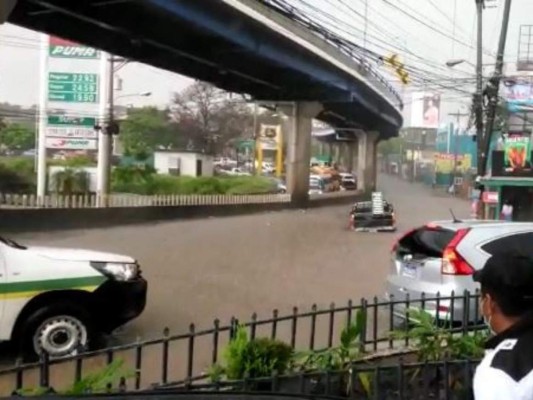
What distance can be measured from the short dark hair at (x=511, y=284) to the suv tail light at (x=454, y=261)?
6.24 meters

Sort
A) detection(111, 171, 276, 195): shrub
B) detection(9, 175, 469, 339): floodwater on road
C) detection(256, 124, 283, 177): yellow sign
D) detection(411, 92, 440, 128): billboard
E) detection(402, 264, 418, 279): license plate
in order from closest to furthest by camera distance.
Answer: detection(402, 264, 418, 279): license plate, detection(9, 175, 469, 339): floodwater on road, detection(111, 171, 276, 195): shrub, detection(256, 124, 283, 177): yellow sign, detection(411, 92, 440, 128): billboard

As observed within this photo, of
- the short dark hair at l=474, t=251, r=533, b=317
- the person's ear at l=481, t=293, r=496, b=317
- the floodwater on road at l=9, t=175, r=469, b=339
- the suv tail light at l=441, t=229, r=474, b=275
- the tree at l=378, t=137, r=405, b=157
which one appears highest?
the tree at l=378, t=137, r=405, b=157

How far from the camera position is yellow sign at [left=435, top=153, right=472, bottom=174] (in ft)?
200

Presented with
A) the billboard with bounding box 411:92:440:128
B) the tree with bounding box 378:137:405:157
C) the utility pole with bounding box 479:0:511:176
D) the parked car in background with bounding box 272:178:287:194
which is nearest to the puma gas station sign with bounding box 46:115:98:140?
the parked car in background with bounding box 272:178:287:194

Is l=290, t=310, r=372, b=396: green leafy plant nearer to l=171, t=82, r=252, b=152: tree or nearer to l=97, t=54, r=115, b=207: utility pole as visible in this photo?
l=97, t=54, r=115, b=207: utility pole

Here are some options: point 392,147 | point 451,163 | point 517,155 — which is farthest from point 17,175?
point 392,147

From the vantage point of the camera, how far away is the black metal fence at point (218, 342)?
4.80 metres

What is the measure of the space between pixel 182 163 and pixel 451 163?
23.3m

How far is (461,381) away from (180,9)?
20.5 metres

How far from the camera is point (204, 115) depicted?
6188 centimetres

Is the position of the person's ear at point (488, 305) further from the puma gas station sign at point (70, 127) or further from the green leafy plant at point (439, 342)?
the puma gas station sign at point (70, 127)

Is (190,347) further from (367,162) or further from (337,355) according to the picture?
(367,162)

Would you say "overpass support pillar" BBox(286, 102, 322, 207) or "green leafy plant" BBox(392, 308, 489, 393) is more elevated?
"overpass support pillar" BBox(286, 102, 322, 207)

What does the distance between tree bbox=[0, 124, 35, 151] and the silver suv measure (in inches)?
1552
